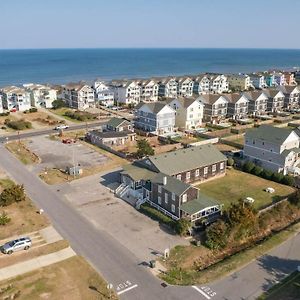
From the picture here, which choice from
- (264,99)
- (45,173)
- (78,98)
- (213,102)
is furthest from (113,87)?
(45,173)

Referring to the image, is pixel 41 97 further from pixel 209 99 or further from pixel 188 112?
pixel 209 99

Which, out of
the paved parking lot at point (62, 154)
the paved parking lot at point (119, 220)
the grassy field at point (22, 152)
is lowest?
the paved parking lot at point (119, 220)

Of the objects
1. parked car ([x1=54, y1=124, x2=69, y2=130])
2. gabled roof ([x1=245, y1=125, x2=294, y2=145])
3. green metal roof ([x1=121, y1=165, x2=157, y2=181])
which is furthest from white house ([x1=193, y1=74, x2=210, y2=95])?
green metal roof ([x1=121, y1=165, x2=157, y2=181])

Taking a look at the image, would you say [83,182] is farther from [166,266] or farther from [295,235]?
[295,235]

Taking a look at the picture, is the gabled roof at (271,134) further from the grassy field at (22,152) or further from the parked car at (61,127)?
the parked car at (61,127)

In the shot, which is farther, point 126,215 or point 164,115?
point 164,115

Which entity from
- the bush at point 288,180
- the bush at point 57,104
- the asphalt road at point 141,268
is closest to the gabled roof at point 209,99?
the bush at point 288,180
